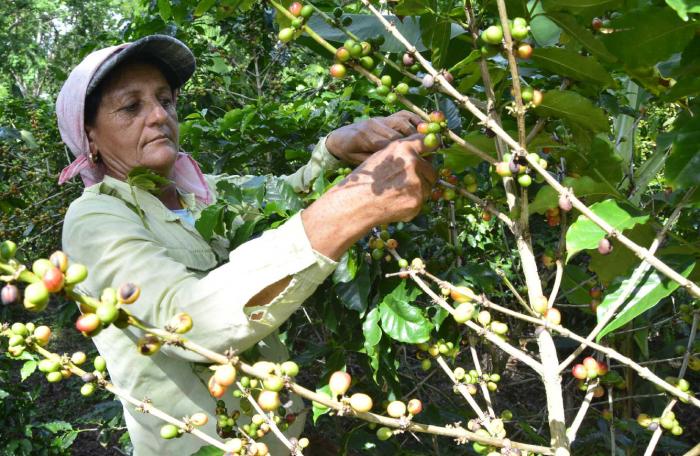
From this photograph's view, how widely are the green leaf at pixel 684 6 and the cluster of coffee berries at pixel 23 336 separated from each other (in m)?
1.25

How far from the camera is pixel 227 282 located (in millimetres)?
1549

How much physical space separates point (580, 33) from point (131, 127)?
1543 millimetres

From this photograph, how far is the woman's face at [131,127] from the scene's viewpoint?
220 cm

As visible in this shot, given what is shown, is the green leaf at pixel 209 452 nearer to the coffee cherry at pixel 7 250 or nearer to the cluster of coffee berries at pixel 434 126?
the coffee cherry at pixel 7 250

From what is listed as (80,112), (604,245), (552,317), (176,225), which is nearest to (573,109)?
(604,245)

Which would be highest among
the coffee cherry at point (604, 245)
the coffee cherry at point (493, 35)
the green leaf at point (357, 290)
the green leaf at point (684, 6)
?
the green leaf at point (684, 6)

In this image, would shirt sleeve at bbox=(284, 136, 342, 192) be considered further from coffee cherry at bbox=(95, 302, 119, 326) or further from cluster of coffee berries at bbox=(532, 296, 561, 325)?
coffee cherry at bbox=(95, 302, 119, 326)

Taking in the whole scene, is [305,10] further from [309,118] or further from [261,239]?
[309,118]

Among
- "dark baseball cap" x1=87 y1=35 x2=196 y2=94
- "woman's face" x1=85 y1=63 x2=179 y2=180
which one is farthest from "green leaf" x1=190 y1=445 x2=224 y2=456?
"dark baseball cap" x1=87 y1=35 x2=196 y2=94

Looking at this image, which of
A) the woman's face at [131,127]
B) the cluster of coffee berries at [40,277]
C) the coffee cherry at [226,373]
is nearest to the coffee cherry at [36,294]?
the cluster of coffee berries at [40,277]

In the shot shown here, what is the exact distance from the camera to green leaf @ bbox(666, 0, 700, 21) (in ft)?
2.99

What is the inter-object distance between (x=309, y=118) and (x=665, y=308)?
2080 millimetres

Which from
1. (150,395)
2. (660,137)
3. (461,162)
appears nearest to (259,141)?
(150,395)

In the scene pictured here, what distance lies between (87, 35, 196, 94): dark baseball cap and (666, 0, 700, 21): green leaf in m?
1.79
